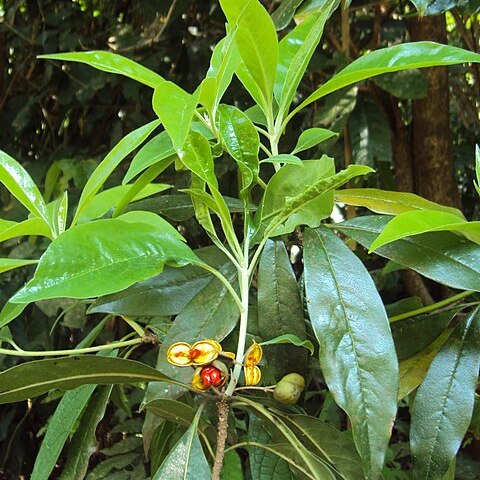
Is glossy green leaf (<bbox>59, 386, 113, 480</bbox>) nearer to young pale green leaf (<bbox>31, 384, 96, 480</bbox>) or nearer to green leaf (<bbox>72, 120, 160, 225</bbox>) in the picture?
young pale green leaf (<bbox>31, 384, 96, 480</bbox>)

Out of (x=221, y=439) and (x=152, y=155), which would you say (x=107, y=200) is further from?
(x=221, y=439)

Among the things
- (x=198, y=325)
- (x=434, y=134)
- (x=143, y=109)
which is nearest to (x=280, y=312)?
(x=198, y=325)

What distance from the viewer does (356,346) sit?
1.41ft

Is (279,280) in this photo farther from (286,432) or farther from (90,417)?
(90,417)

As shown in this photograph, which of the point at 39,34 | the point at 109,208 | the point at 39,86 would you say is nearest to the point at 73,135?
the point at 39,86

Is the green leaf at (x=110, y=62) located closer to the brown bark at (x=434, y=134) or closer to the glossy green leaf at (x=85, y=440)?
the glossy green leaf at (x=85, y=440)

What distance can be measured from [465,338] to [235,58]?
30 centimetres

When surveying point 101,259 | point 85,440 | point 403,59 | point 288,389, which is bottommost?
point 85,440

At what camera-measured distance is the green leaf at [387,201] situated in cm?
56

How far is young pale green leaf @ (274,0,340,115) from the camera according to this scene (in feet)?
1.65

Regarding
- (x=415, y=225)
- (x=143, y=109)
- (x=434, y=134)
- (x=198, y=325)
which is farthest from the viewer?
(x=143, y=109)

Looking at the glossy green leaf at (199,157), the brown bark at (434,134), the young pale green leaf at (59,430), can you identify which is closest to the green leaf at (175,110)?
the glossy green leaf at (199,157)

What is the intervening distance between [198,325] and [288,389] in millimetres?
99

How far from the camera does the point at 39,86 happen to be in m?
1.82
